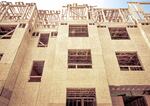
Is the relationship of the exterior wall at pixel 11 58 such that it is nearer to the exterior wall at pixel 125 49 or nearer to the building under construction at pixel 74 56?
the building under construction at pixel 74 56

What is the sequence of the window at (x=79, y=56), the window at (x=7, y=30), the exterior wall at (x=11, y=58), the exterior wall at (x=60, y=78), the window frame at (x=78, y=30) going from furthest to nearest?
the window frame at (x=78, y=30), the window at (x=7, y=30), the window at (x=79, y=56), the exterior wall at (x=11, y=58), the exterior wall at (x=60, y=78)

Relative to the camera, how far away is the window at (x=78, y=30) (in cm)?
2070

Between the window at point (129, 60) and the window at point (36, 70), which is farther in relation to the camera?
the window at point (129, 60)

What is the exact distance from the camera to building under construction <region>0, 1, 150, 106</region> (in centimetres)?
1452

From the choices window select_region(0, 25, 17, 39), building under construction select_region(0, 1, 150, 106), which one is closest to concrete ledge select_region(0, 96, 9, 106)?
building under construction select_region(0, 1, 150, 106)

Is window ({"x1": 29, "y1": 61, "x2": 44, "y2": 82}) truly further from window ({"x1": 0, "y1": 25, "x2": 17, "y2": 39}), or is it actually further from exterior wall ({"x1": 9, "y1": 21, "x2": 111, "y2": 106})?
window ({"x1": 0, "y1": 25, "x2": 17, "y2": 39})

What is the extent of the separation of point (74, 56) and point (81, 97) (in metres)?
4.53

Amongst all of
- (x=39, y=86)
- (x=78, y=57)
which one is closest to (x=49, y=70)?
(x=39, y=86)

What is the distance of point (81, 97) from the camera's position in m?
15.0

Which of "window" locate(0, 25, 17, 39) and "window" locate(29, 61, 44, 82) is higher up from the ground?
"window" locate(0, 25, 17, 39)

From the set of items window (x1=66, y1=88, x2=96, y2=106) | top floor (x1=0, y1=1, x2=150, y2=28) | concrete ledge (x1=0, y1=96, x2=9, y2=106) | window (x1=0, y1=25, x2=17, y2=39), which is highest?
top floor (x1=0, y1=1, x2=150, y2=28)

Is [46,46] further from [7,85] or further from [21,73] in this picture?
[7,85]

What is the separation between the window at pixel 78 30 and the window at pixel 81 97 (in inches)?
302

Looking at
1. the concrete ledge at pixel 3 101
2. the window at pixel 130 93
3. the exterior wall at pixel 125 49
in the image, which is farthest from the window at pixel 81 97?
the concrete ledge at pixel 3 101
